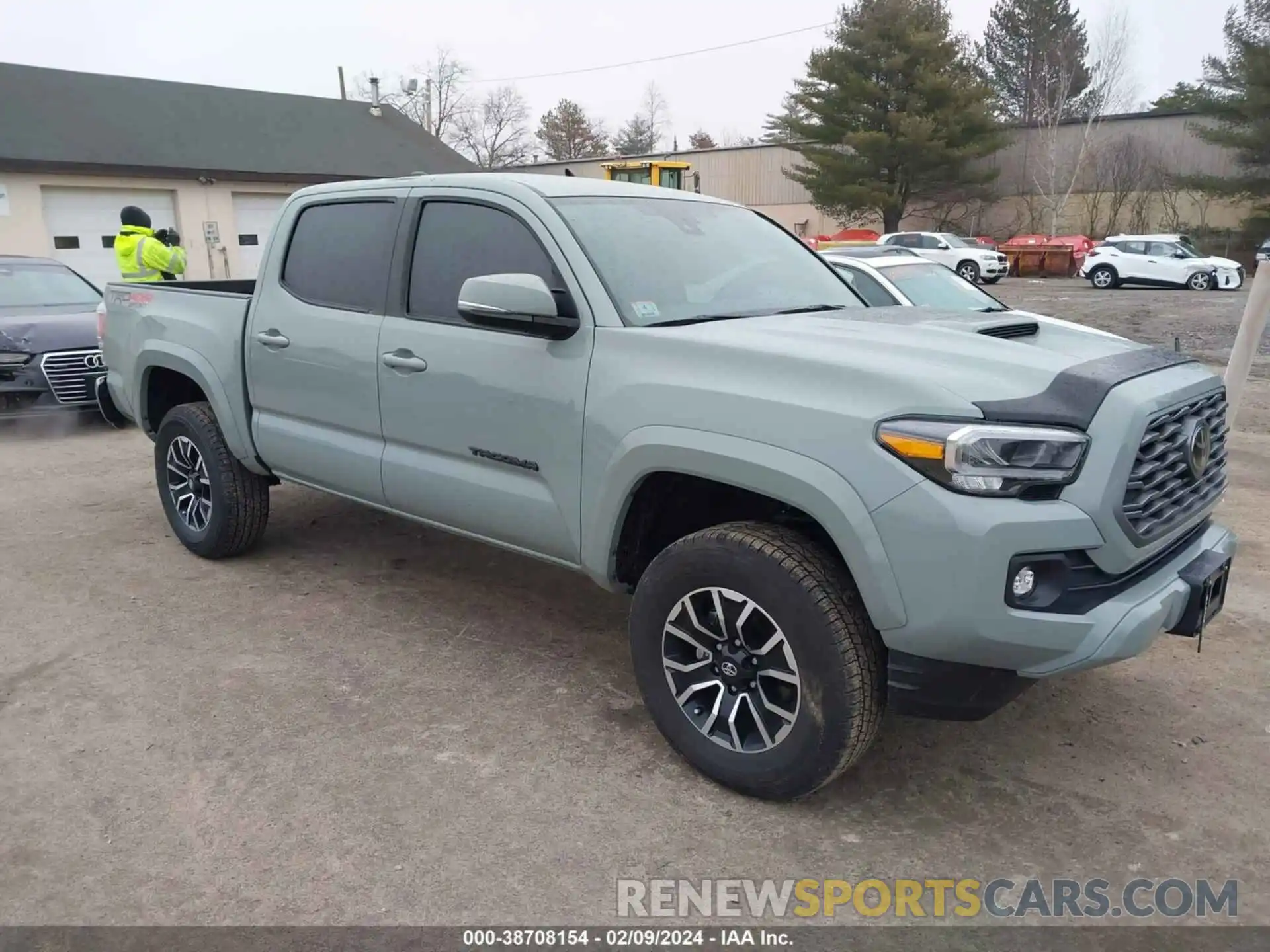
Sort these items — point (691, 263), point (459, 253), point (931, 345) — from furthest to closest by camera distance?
point (459, 253)
point (691, 263)
point (931, 345)

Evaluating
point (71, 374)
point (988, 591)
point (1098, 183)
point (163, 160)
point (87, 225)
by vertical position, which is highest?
point (1098, 183)

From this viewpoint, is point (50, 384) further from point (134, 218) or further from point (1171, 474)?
point (1171, 474)

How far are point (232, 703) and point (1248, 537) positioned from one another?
5446mm

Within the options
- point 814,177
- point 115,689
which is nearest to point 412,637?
point 115,689

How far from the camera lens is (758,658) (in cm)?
305

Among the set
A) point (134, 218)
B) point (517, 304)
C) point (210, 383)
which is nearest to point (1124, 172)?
point (134, 218)

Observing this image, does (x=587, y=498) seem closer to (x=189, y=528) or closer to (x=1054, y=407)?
(x=1054, y=407)

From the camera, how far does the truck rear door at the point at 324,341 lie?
167 inches

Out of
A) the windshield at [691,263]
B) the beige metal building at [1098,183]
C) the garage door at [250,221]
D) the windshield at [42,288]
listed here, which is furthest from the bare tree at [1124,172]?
the windshield at [691,263]

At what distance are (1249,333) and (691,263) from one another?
4203 millimetres

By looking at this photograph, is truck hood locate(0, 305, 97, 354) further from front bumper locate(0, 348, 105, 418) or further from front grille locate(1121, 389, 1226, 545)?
front grille locate(1121, 389, 1226, 545)

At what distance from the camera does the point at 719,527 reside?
312cm

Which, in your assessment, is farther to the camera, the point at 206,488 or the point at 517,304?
the point at 206,488

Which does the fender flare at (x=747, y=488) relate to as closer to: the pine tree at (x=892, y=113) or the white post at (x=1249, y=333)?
the white post at (x=1249, y=333)
